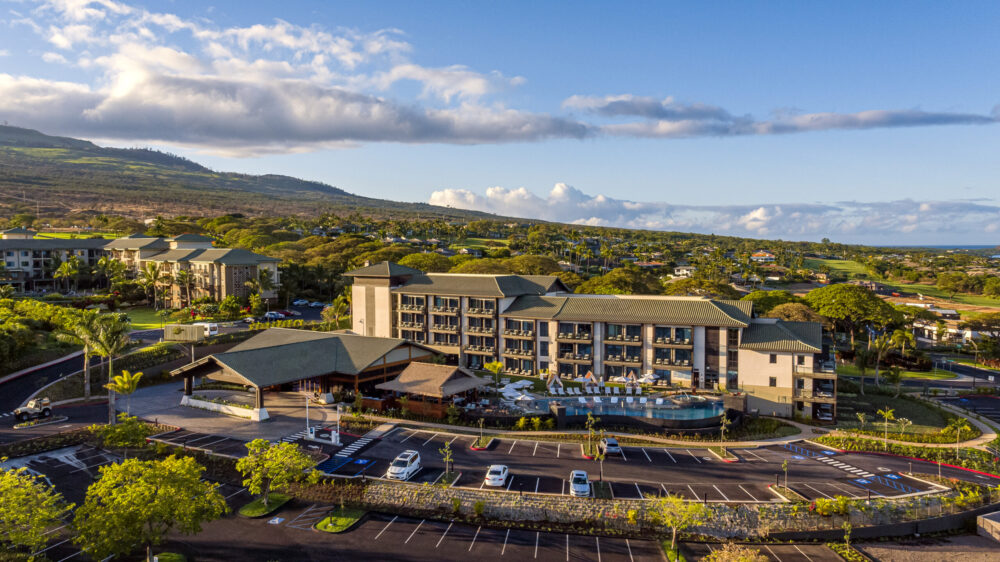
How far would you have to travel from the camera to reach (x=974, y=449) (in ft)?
169

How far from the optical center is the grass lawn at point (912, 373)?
89188 mm

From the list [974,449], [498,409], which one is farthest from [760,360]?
[498,409]

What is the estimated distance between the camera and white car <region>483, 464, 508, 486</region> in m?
39.5

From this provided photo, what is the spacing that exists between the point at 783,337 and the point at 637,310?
16.6 meters

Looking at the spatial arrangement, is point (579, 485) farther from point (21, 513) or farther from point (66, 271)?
point (66, 271)

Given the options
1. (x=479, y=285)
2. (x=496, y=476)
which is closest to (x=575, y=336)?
(x=479, y=285)

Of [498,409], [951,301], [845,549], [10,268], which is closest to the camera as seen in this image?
[845,549]

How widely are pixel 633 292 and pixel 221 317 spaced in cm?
8405

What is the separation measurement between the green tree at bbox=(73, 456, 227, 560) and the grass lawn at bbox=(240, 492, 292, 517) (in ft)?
20.8

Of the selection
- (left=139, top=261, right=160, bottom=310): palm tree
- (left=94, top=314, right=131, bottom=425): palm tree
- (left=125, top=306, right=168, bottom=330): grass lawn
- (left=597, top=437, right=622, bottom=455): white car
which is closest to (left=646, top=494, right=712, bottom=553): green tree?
(left=597, top=437, right=622, bottom=455): white car

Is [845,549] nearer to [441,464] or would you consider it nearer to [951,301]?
[441,464]

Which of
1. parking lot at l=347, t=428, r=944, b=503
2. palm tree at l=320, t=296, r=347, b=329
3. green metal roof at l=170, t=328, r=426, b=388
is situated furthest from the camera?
palm tree at l=320, t=296, r=347, b=329

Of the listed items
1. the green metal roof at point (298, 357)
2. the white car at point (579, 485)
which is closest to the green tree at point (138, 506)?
the white car at point (579, 485)

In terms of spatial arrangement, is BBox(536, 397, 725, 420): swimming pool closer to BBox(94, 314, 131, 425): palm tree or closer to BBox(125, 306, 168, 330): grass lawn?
BBox(94, 314, 131, 425): palm tree
